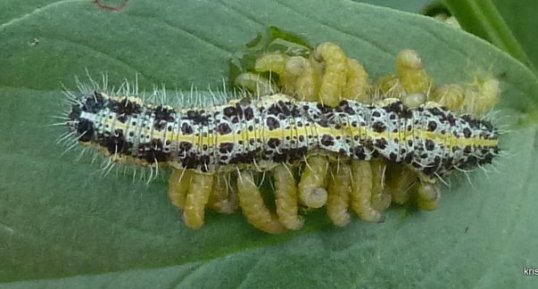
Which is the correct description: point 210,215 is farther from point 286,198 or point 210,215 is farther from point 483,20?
point 483,20

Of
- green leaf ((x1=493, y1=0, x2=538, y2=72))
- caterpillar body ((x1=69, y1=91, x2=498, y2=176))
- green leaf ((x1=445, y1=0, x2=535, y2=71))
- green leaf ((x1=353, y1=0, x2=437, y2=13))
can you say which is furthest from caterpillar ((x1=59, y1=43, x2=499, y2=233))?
green leaf ((x1=353, y1=0, x2=437, y2=13))

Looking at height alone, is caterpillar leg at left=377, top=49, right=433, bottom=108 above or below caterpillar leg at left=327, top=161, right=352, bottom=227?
above

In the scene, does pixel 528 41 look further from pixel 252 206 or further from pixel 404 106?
pixel 252 206

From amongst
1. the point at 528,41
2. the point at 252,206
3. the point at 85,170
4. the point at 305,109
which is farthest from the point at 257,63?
the point at 528,41

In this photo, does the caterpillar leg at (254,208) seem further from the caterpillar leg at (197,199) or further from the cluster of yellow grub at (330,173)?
the caterpillar leg at (197,199)

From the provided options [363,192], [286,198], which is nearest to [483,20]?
[363,192]

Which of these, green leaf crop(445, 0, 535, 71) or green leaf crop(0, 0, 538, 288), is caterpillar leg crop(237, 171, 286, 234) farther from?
green leaf crop(445, 0, 535, 71)
